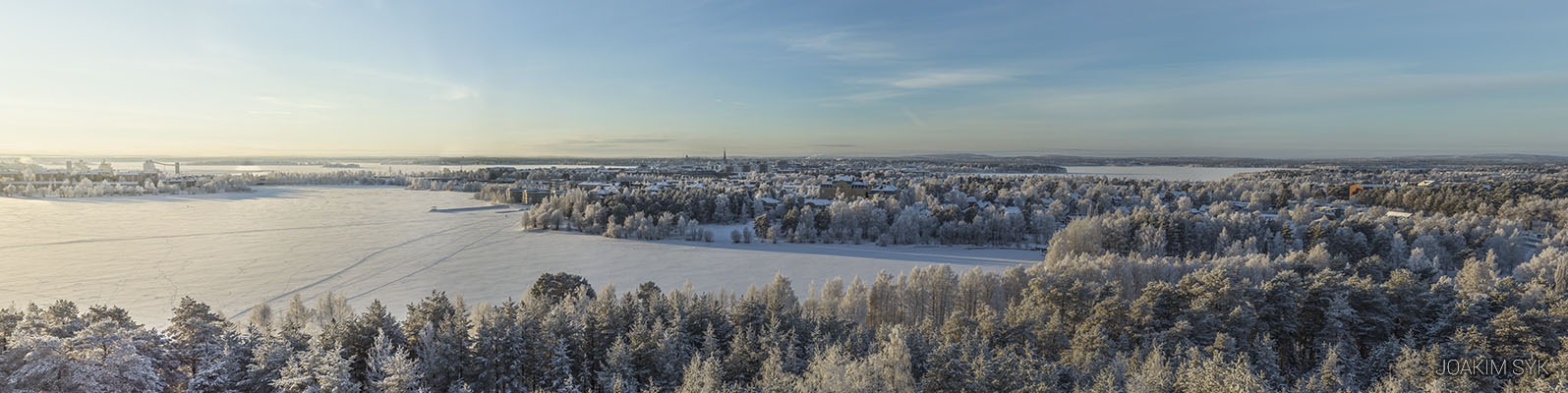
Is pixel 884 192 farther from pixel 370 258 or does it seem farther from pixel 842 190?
pixel 370 258

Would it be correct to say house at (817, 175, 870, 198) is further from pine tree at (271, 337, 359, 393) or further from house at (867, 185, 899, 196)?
pine tree at (271, 337, 359, 393)

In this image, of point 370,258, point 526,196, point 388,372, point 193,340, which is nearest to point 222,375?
point 193,340

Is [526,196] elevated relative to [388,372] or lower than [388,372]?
lower

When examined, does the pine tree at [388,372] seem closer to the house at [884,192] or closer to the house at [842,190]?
the house at [884,192]

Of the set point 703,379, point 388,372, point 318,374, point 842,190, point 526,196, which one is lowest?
point 703,379

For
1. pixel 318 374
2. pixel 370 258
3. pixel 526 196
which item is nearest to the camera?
pixel 318 374

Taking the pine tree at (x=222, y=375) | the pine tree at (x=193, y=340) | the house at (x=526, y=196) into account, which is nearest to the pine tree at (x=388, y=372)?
the pine tree at (x=222, y=375)

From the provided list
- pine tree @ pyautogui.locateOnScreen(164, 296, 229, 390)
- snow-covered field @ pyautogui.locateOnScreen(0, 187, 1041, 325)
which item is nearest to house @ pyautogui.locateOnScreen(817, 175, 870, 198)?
snow-covered field @ pyautogui.locateOnScreen(0, 187, 1041, 325)
